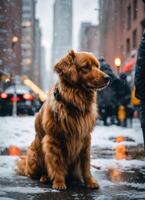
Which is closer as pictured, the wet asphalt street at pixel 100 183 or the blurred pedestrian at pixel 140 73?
the wet asphalt street at pixel 100 183

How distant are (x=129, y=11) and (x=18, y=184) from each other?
37.6 m

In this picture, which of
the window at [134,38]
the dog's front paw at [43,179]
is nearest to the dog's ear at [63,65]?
the dog's front paw at [43,179]

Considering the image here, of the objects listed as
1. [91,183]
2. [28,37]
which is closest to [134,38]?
[91,183]

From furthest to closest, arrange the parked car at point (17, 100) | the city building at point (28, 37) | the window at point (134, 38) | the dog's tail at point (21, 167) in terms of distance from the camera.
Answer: the city building at point (28, 37) < the window at point (134, 38) < the parked car at point (17, 100) < the dog's tail at point (21, 167)

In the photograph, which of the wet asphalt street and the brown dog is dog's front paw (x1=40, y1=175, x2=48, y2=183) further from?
the brown dog

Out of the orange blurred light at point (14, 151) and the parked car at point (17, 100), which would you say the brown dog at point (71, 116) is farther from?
the parked car at point (17, 100)

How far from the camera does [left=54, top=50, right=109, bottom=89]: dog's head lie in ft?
16.7

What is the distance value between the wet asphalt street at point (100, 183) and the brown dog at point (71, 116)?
0.19 meters

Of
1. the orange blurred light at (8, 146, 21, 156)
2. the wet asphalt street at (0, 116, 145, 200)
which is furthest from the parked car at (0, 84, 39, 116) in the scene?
the wet asphalt street at (0, 116, 145, 200)

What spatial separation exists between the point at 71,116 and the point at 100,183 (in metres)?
0.96

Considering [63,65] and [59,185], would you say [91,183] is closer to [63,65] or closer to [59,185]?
[59,185]

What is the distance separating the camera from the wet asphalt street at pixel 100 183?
15.9ft

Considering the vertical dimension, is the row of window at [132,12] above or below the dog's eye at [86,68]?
above

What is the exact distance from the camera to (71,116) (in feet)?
17.1
